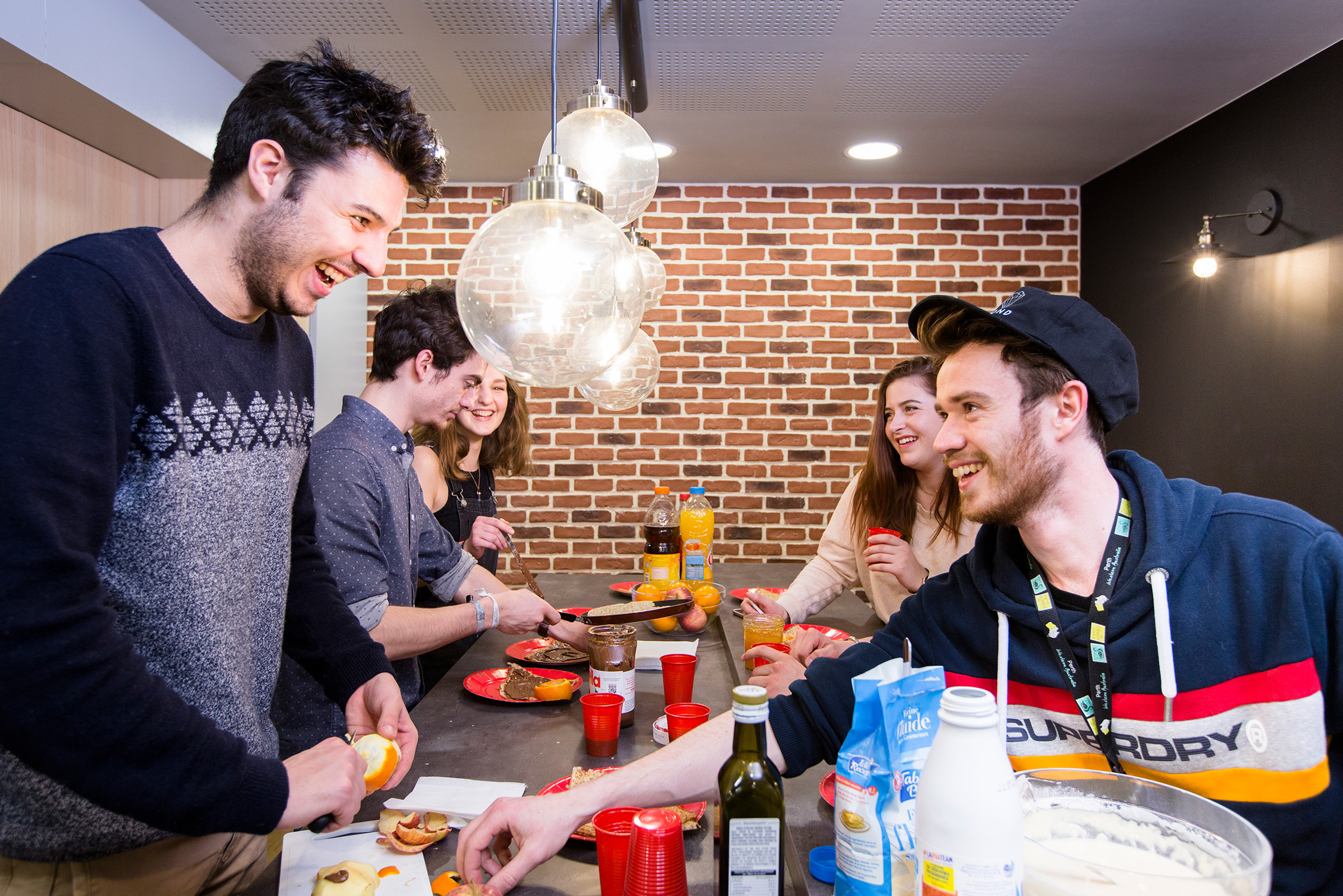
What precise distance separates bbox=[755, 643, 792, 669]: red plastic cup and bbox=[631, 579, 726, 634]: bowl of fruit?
31cm

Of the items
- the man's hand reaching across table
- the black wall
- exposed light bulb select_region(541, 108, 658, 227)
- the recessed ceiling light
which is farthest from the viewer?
the recessed ceiling light

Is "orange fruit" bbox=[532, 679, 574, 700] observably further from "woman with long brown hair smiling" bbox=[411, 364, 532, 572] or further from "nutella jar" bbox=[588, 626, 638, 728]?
"woman with long brown hair smiling" bbox=[411, 364, 532, 572]

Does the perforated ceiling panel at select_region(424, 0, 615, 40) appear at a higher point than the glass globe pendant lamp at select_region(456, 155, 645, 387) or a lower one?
higher

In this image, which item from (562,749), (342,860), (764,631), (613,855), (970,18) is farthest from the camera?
(970,18)

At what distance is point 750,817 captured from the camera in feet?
2.48

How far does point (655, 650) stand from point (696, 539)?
94 centimetres

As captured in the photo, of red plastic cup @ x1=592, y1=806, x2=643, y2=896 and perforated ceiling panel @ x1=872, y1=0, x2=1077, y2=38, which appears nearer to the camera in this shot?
red plastic cup @ x1=592, y1=806, x2=643, y2=896

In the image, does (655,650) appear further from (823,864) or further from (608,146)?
(608,146)

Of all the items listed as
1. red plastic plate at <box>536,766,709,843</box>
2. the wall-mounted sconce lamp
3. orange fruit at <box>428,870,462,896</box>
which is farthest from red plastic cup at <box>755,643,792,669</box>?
the wall-mounted sconce lamp

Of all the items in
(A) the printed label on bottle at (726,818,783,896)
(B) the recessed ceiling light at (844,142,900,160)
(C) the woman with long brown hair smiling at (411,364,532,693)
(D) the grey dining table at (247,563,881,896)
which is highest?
(B) the recessed ceiling light at (844,142,900,160)

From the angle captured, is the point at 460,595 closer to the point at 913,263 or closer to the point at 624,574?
the point at 624,574

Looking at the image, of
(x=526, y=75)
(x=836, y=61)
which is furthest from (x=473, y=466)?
(x=836, y=61)

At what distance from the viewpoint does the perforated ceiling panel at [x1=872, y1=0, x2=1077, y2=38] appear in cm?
221

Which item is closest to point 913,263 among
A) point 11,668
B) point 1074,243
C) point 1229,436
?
point 1074,243
